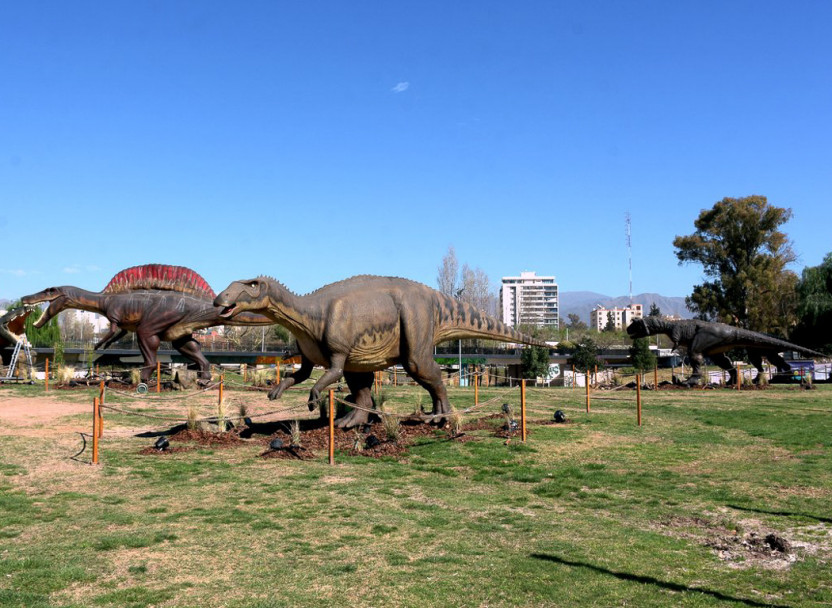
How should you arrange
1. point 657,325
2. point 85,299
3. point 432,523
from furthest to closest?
1. point 657,325
2. point 85,299
3. point 432,523

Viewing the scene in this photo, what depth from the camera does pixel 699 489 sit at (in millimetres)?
8484

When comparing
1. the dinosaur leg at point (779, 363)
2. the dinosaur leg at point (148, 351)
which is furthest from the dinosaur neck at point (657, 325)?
the dinosaur leg at point (148, 351)

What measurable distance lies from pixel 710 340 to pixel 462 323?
13.8 metres

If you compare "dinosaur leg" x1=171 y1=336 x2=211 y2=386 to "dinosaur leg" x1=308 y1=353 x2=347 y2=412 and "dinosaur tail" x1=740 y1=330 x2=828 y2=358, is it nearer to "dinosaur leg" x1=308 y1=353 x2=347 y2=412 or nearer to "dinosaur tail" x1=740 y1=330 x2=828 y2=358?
"dinosaur leg" x1=308 y1=353 x2=347 y2=412

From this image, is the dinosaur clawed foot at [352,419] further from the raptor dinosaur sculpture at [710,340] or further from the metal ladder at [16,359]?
the metal ladder at [16,359]

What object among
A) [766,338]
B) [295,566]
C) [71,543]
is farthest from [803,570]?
[766,338]

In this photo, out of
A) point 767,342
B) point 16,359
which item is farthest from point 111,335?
point 767,342

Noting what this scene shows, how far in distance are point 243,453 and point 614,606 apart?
24.0ft

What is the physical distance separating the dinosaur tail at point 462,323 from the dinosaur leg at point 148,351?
10853mm

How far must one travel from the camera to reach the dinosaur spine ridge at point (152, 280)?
21.3 metres

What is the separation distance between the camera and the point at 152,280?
21.4 metres

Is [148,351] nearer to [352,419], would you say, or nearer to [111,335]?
[111,335]

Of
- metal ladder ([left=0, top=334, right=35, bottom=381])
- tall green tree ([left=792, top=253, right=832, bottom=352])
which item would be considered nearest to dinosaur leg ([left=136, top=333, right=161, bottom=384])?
metal ladder ([left=0, top=334, right=35, bottom=381])

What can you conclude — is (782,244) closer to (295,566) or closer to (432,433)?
(432,433)
